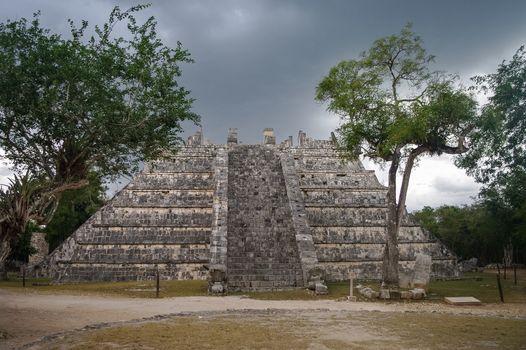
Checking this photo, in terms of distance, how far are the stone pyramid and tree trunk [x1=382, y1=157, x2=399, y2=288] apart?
2403 millimetres

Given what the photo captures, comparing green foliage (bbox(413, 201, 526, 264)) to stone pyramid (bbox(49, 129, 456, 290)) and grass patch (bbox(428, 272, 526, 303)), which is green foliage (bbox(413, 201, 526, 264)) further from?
grass patch (bbox(428, 272, 526, 303))

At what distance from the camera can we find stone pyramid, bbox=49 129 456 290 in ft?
61.5

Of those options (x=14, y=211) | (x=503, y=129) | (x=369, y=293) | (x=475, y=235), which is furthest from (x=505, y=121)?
(x=475, y=235)

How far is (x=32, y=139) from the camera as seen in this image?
11008mm

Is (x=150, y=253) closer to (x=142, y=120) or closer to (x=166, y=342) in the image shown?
(x=142, y=120)

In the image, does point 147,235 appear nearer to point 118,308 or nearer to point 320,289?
point 118,308

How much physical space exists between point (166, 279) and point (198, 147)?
874 cm

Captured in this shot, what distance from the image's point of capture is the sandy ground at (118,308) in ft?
34.1

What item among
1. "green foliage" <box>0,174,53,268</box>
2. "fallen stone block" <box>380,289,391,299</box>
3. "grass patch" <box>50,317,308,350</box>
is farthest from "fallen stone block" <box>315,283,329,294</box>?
"green foliage" <box>0,174,53,268</box>

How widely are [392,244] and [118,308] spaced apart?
9.18 metres

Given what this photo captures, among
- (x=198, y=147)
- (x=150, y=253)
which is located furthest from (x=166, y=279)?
(x=198, y=147)

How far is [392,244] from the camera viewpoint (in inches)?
648

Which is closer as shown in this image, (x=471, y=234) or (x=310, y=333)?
(x=310, y=333)

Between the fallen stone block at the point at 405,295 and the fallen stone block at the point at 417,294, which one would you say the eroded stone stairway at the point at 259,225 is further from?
the fallen stone block at the point at 417,294
